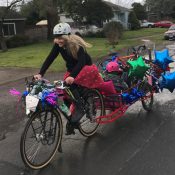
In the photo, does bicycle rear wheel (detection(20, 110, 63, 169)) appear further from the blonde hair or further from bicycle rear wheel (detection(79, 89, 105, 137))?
the blonde hair

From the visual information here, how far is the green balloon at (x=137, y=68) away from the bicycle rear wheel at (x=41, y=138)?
207 cm

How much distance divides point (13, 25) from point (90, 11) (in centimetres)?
1057

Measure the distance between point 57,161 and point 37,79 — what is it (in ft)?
3.89

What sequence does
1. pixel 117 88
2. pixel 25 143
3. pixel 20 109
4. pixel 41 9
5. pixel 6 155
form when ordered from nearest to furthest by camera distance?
pixel 25 143, pixel 6 155, pixel 117 88, pixel 20 109, pixel 41 9

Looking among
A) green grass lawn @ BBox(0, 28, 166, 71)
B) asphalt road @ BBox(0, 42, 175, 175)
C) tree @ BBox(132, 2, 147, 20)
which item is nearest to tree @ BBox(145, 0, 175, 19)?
tree @ BBox(132, 2, 147, 20)

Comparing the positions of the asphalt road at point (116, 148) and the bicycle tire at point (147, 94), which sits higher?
the bicycle tire at point (147, 94)

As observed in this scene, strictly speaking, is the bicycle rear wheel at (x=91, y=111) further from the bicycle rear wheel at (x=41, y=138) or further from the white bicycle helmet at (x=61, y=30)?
the white bicycle helmet at (x=61, y=30)

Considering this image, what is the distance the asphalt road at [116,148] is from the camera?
4504mm

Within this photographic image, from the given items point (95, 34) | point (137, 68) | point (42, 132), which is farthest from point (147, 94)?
point (95, 34)

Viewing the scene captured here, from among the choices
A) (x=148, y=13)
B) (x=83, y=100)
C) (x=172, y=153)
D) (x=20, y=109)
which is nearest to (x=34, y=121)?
(x=83, y=100)

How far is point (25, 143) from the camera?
14.6 ft

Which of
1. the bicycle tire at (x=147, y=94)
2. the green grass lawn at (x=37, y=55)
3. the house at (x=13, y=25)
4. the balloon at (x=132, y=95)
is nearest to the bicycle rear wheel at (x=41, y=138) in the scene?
the balloon at (x=132, y=95)

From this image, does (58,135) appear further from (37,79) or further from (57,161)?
(37,79)

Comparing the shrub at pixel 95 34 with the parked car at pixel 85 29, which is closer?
the shrub at pixel 95 34
